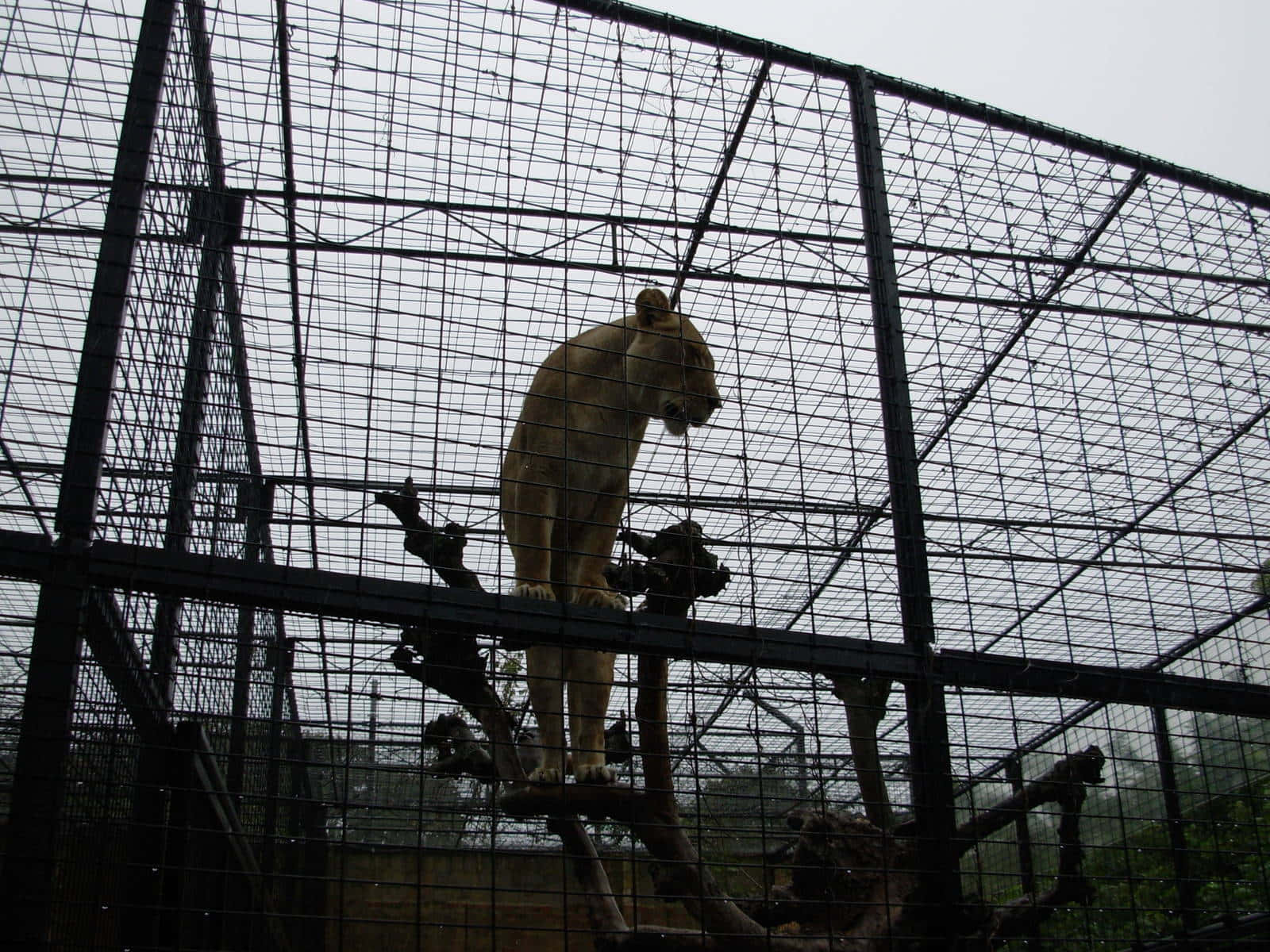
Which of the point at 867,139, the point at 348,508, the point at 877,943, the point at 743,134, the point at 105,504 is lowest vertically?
the point at 877,943

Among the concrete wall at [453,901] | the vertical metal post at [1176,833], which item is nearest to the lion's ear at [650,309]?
the vertical metal post at [1176,833]

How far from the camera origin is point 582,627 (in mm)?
3617

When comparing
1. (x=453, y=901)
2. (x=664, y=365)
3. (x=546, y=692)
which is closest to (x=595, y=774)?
(x=546, y=692)

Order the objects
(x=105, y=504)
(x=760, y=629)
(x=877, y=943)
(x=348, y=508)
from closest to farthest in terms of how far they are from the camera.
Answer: (x=105, y=504) → (x=760, y=629) → (x=877, y=943) → (x=348, y=508)

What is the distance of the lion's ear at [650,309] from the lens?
5.03 meters

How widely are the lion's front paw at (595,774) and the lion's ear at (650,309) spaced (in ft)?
6.68

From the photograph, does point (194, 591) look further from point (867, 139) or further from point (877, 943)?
point (867, 139)

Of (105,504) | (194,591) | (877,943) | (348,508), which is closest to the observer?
(194,591)

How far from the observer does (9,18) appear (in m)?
3.60

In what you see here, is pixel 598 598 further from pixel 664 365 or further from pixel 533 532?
pixel 664 365

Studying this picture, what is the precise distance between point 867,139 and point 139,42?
3035 mm

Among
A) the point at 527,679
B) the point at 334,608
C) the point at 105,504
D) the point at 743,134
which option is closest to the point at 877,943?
the point at 527,679

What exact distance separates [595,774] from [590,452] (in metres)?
1.47

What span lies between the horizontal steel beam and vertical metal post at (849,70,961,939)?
0.15 metres
